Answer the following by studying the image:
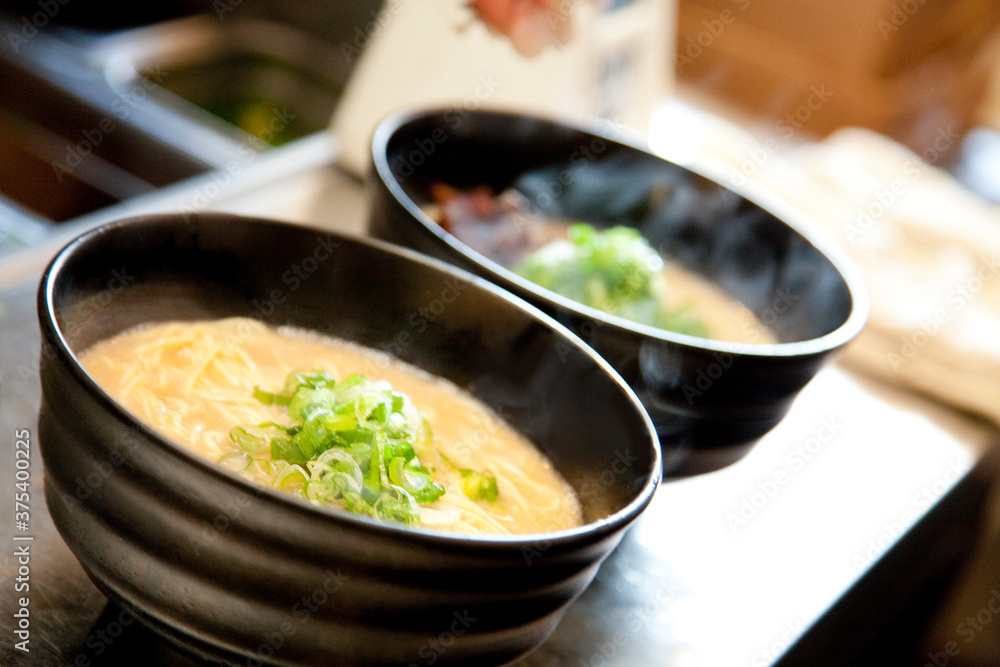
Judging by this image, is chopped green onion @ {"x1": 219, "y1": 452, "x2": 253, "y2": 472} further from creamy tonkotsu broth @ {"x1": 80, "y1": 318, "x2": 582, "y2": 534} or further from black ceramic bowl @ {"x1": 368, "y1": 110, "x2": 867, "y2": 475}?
→ black ceramic bowl @ {"x1": 368, "y1": 110, "x2": 867, "y2": 475}

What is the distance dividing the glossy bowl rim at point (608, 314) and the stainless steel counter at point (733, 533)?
324mm

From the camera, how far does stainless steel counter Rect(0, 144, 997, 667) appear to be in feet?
4.11

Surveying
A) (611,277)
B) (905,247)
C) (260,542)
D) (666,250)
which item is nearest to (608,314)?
(611,277)

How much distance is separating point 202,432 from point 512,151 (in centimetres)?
103

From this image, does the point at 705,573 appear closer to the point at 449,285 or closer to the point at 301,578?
the point at 449,285

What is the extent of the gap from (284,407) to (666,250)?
102 centimetres

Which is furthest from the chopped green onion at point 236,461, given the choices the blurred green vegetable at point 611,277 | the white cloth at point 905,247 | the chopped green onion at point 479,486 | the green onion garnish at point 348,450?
the white cloth at point 905,247

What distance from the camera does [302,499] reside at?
0.90 m

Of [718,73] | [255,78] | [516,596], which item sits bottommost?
[255,78]

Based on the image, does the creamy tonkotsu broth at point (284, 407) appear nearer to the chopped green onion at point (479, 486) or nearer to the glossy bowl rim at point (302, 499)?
the chopped green onion at point (479, 486)

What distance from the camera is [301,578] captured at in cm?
87

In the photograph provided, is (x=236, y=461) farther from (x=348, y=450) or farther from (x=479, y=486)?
(x=479, y=486)

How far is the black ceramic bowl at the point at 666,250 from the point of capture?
4.47 ft

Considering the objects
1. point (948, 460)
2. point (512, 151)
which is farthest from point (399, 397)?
point (948, 460)
